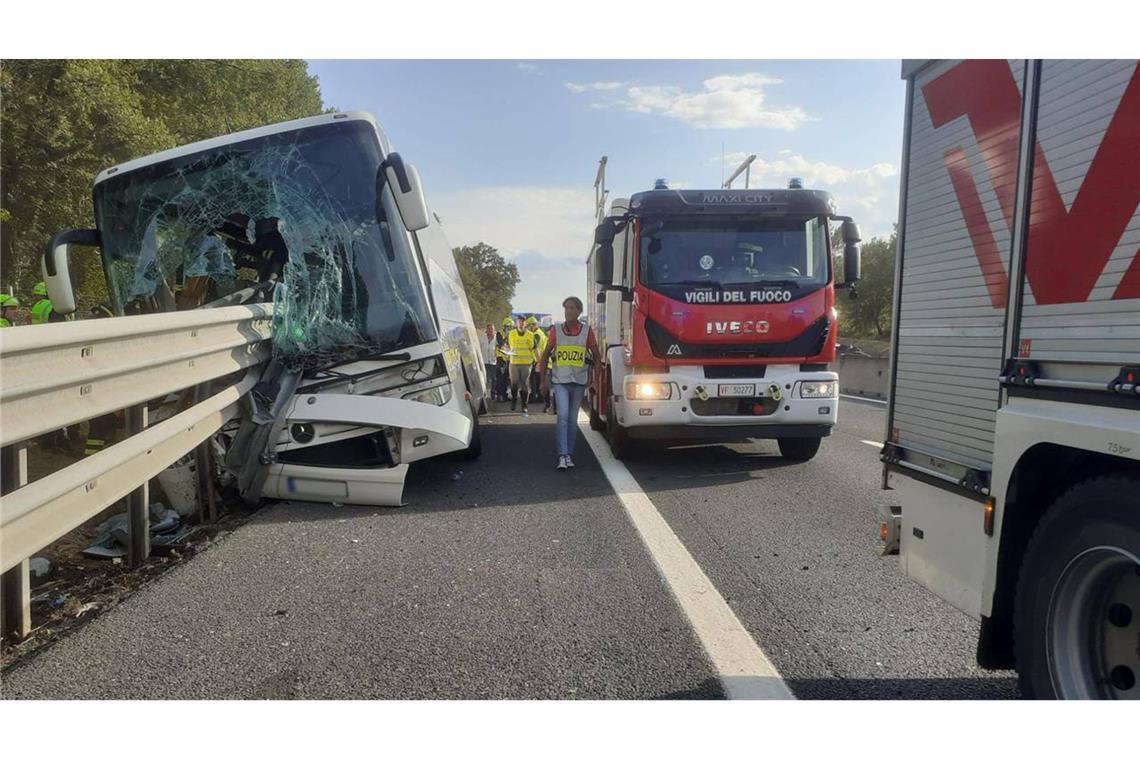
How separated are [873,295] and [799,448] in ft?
129

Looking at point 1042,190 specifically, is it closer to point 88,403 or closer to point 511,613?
point 511,613

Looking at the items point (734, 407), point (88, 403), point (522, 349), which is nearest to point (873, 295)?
point (522, 349)

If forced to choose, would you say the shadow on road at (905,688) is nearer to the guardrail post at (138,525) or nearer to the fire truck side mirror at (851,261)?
the guardrail post at (138,525)

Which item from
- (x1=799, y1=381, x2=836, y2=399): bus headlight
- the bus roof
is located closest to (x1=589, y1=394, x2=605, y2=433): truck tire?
(x1=799, y1=381, x2=836, y2=399): bus headlight

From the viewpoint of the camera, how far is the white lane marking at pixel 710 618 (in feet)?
9.30

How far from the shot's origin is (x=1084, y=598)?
2090 millimetres

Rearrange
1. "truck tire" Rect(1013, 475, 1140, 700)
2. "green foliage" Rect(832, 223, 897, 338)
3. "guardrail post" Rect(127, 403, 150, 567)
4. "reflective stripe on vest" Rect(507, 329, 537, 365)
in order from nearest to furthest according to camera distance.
Result: "truck tire" Rect(1013, 475, 1140, 700) < "guardrail post" Rect(127, 403, 150, 567) < "reflective stripe on vest" Rect(507, 329, 537, 365) < "green foliage" Rect(832, 223, 897, 338)

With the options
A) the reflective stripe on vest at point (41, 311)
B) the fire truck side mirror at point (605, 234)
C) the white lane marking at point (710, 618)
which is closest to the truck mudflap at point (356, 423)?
the white lane marking at point (710, 618)

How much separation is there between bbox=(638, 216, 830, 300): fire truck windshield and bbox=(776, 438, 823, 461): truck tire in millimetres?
1689

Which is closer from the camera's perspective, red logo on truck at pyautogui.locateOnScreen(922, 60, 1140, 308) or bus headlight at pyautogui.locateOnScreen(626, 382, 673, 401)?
red logo on truck at pyautogui.locateOnScreen(922, 60, 1140, 308)

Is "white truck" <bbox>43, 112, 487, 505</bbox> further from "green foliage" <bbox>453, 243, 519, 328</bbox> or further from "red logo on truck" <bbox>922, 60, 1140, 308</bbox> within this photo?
"green foliage" <bbox>453, 243, 519, 328</bbox>

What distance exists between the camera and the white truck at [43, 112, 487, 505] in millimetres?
5625

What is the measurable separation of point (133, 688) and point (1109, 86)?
12.9ft

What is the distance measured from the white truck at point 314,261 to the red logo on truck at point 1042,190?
3799mm
